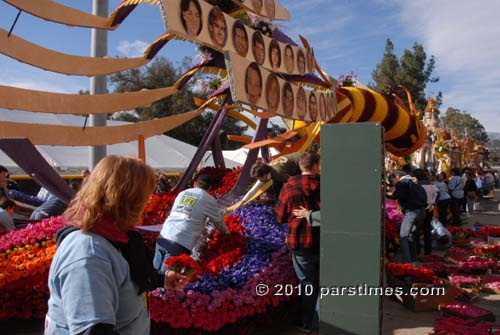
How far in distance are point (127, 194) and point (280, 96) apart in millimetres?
4388

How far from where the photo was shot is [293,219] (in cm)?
426

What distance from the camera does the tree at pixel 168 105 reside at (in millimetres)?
30719

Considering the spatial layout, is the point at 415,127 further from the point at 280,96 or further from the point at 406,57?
the point at 406,57

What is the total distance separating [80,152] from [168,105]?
16.1 m

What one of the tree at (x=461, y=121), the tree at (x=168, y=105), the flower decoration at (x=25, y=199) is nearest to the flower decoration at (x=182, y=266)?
the flower decoration at (x=25, y=199)

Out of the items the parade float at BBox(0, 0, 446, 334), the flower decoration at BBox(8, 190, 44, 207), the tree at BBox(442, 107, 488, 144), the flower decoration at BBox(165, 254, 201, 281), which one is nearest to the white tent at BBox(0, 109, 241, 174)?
the flower decoration at BBox(8, 190, 44, 207)

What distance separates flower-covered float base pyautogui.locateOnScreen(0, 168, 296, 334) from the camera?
159 inches

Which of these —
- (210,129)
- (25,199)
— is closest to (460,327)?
(210,129)

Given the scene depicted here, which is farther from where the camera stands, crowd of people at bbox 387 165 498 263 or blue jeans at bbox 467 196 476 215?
blue jeans at bbox 467 196 476 215

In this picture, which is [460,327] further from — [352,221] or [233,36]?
[233,36]

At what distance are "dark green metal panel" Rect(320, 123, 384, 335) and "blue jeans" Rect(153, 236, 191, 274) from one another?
4.14 feet

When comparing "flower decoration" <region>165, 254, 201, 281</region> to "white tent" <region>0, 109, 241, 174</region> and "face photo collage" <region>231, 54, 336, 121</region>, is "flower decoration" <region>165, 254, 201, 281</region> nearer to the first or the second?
"face photo collage" <region>231, 54, 336, 121</region>

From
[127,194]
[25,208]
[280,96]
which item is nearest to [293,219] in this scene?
[280,96]

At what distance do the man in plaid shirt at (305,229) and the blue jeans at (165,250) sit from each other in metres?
1.00
